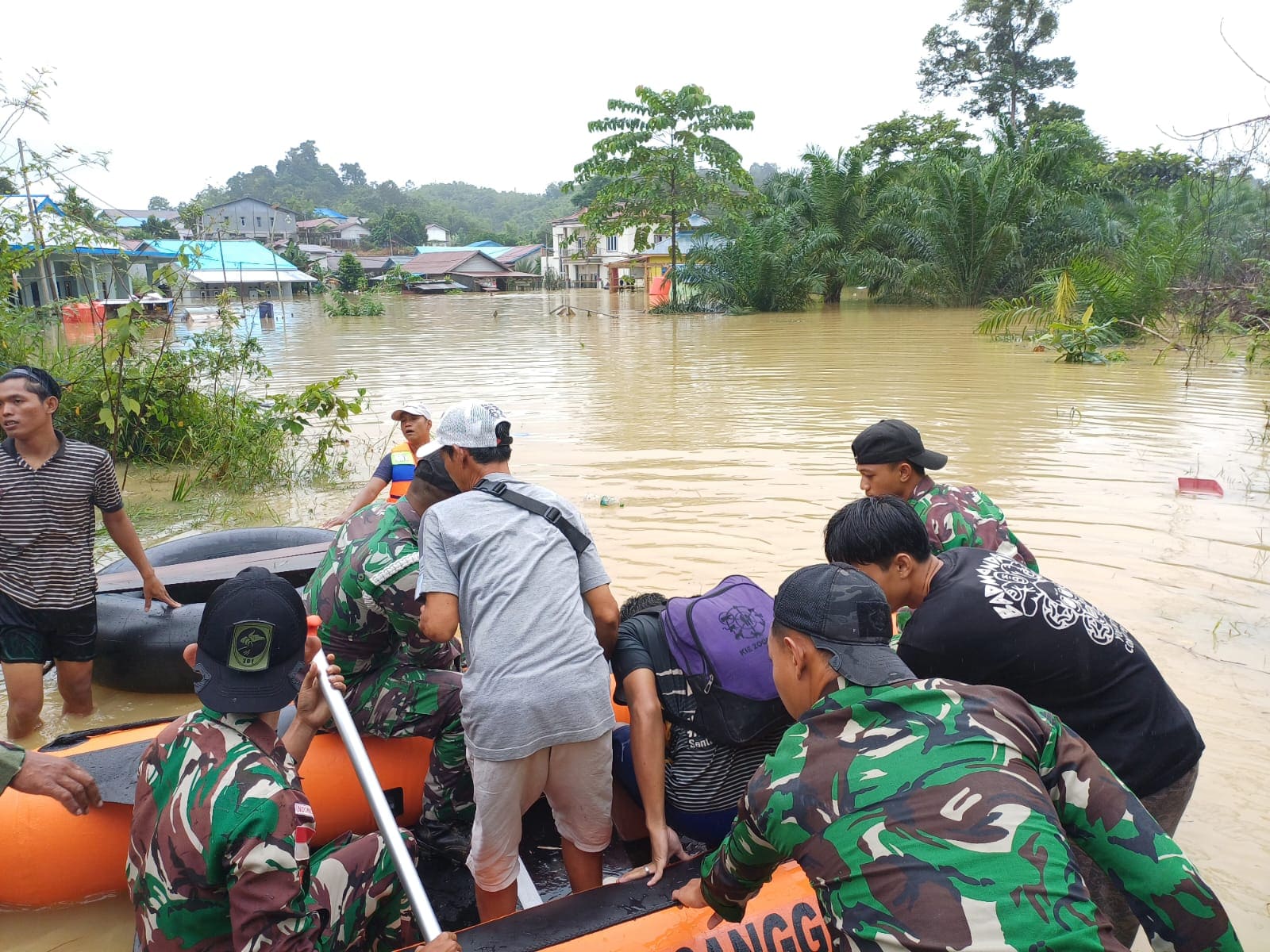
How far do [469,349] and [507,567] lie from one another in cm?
1841

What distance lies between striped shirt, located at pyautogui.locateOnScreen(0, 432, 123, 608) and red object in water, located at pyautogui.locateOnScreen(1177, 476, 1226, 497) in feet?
25.3

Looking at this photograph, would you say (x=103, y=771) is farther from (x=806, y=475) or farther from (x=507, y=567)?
(x=806, y=475)

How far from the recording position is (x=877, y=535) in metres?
2.46

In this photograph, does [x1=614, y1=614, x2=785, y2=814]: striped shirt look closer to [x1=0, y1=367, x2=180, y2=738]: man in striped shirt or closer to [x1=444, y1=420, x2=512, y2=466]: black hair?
[x1=444, y1=420, x2=512, y2=466]: black hair

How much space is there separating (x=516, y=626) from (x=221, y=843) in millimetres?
880

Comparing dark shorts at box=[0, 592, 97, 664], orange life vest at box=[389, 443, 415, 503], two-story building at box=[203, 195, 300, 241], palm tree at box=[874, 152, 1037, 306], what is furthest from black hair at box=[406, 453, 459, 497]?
two-story building at box=[203, 195, 300, 241]

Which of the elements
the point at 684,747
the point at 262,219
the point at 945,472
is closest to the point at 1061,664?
the point at 684,747

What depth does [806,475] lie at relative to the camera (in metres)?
8.42

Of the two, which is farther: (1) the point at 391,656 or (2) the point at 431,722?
(1) the point at 391,656

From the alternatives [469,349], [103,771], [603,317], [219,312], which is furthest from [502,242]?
[103,771]

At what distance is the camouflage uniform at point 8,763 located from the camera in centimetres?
250

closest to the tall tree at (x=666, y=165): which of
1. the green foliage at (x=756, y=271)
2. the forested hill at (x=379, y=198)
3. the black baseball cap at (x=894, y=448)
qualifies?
the green foliage at (x=756, y=271)

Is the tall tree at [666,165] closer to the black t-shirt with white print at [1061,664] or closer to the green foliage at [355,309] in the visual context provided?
the green foliage at [355,309]

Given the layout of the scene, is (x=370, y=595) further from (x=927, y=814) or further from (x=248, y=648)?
(x=927, y=814)
